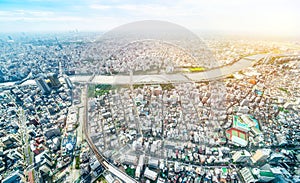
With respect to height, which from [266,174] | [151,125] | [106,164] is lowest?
[106,164]

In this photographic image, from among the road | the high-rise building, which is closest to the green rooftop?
the road

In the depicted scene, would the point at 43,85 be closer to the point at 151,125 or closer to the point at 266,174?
the point at 151,125

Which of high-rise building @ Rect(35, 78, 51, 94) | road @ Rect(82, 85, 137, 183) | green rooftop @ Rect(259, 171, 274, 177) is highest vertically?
high-rise building @ Rect(35, 78, 51, 94)

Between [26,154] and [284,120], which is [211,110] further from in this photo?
[26,154]

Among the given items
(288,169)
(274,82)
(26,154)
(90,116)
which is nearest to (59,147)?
(26,154)

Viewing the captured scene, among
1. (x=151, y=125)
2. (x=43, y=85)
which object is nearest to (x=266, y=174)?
(x=151, y=125)

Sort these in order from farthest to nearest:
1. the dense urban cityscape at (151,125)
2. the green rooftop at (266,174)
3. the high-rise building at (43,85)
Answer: the high-rise building at (43,85) < the dense urban cityscape at (151,125) < the green rooftop at (266,174)

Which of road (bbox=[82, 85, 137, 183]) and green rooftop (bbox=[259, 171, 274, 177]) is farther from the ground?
green rooftop (bbox=[259, 171, 274, 177])

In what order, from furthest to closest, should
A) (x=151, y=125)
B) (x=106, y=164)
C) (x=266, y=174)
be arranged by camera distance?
(x=151, y=125)
(x=106, y=164)
(x=266, y=174)

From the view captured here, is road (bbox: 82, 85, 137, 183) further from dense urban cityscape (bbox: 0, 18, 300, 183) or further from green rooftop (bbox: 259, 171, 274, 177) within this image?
green rooftop (bbox: 259, 171, 274, 177)

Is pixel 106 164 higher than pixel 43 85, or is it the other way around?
pixel 43 85

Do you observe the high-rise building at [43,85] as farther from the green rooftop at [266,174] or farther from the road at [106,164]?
the green rooftop at [266,174]

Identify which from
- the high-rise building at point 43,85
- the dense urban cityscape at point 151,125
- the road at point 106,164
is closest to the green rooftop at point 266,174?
the dense urban cityscape at point 151,125
